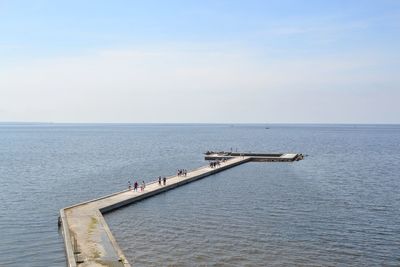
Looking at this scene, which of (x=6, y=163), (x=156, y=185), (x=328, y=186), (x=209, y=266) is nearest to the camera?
(x=209, y=266)

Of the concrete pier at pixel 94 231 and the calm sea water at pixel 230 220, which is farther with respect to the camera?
the calm sea water at pixel 230 220

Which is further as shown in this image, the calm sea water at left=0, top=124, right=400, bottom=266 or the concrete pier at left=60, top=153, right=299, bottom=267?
the calm sea water at left=0, top=124, right=400, bottom=266


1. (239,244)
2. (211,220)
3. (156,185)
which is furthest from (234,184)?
(239,244)

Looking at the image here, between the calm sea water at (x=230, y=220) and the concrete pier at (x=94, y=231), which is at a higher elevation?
the concrete pier at (x=94, y=231)

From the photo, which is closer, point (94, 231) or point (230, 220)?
point (94, 231)

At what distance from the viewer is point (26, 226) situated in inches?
1486

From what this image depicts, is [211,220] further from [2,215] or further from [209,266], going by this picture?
[2,215]

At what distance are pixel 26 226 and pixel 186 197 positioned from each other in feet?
58.8

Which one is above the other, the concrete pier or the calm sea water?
the concrete pier

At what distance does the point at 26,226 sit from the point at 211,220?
1562 centimetres

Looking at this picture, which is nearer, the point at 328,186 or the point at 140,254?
the point at 140,254

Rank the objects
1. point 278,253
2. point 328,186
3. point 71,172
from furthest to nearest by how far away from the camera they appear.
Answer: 1. point 71,172
2. point 328,186
3. point 278,253

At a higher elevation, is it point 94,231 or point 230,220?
point 94,231

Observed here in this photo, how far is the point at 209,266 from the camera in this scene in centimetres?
2816
